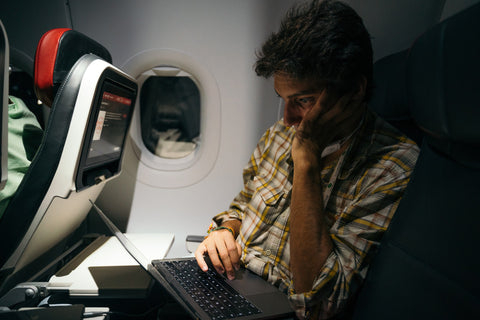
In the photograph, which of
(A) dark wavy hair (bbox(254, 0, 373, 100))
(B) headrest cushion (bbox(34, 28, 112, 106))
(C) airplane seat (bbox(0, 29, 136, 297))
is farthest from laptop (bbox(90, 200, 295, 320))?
(A) dark wavy hair (bbox(254, 0, 373, 100))

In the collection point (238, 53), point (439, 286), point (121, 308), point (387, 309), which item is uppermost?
point (238, 53)

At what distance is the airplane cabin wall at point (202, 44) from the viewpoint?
61.9 inches

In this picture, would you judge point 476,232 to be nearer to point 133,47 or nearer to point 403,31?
point 403,31

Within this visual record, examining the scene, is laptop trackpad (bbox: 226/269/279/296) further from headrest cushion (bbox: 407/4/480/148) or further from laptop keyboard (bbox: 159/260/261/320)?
headrest cushion (bbox: 407/4/480/148)

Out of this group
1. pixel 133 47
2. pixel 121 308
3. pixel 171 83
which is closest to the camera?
pixel 121 308

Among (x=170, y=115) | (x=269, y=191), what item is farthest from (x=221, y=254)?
(x=170, y=115)

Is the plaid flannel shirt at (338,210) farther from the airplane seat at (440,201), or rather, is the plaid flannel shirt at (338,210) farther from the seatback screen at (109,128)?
the seatback screen at (109,128)

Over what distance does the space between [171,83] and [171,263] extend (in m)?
1.24

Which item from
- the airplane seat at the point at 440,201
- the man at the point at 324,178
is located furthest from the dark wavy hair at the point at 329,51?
the airplane seat at the point at 440,201

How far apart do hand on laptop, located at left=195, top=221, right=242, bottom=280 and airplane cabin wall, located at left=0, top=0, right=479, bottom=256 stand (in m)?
0.76

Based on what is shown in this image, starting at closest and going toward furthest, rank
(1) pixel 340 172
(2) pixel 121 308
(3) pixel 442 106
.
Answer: (3) pixel 442 106 < (1) pixel 340 172 < (2) pixel 121 308

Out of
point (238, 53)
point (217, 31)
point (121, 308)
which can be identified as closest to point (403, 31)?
point (238, 53)

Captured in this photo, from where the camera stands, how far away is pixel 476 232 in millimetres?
472

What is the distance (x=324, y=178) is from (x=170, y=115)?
1.24 meters
